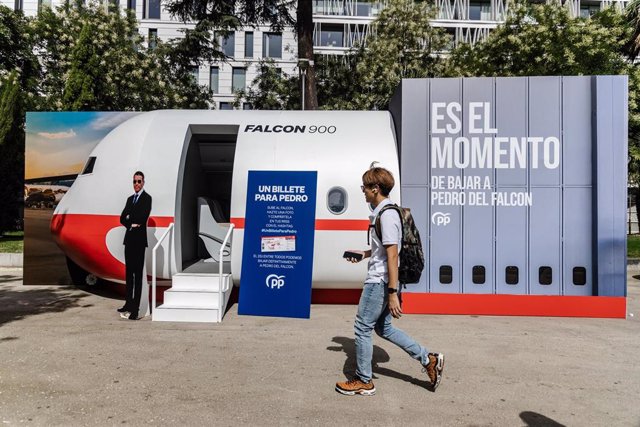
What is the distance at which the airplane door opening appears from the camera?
27.2ft

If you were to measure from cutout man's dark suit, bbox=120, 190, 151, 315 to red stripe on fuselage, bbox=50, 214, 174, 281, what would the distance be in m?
0.63

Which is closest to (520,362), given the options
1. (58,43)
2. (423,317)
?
(423,317)

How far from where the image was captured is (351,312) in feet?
25.3

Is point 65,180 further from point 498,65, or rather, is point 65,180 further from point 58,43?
point 58,43

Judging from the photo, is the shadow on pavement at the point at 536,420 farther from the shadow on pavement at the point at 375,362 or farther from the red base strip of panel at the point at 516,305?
the red base strip of panel at the point at 516,305

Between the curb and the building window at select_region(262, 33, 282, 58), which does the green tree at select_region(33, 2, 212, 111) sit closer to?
the curb

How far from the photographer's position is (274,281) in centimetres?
741

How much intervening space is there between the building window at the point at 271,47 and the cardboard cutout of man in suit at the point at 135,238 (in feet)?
99.1

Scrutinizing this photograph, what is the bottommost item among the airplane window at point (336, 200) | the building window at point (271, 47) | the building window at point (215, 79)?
the airplane window at point (336, 200)

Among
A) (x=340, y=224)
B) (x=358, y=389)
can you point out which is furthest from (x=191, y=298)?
(x=358, y=389)

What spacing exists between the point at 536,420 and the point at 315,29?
37.5 metres

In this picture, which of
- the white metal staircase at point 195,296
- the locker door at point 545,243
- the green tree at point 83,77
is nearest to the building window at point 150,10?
the green tree at point 83,77

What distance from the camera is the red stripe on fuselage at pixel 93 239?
7.83 metres

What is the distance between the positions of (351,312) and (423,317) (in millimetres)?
1208
